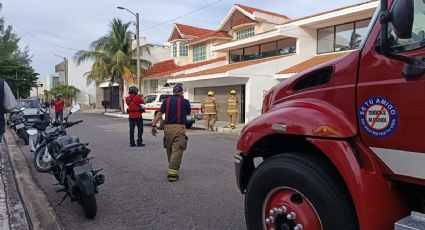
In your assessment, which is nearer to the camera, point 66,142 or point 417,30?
point 417,30

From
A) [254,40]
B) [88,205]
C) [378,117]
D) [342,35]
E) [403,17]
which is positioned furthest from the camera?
[254,40]

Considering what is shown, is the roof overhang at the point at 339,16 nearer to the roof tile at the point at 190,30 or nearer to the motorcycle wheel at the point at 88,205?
the motorcycle wheel at the point at 88,205

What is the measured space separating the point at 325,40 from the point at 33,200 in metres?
17.6

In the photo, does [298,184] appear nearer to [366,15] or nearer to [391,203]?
[391,203]

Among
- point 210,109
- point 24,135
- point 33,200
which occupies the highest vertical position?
point 210,109

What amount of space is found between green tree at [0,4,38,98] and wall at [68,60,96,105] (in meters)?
5.02

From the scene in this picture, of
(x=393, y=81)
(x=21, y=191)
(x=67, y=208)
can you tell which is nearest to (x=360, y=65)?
(x=393, y=81)

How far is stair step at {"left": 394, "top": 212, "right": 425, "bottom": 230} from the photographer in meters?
2.46

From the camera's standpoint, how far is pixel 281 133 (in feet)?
10.7

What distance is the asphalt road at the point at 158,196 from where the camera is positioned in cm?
502

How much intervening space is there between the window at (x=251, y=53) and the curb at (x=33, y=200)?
1683cm

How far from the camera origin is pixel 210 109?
59.6 ft

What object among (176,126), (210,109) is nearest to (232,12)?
(210,109)

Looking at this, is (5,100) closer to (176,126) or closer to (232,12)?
(176,126)
